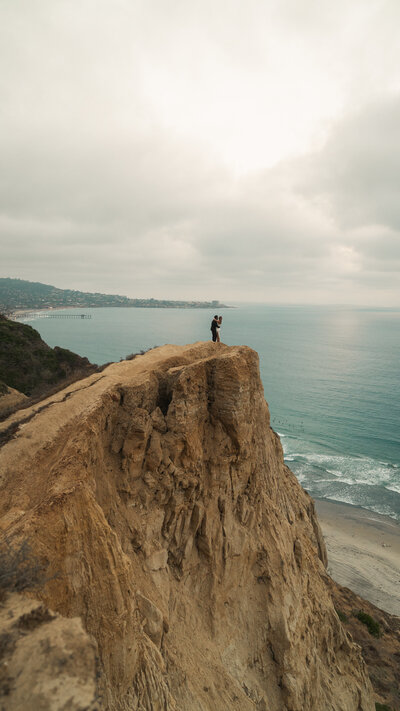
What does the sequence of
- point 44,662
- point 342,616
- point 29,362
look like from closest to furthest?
point 44,662 → point 342,616 → point 29,362

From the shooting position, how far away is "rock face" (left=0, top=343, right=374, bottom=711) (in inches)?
314

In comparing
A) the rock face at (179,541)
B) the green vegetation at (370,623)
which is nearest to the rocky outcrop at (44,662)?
the rock face at (179,541)

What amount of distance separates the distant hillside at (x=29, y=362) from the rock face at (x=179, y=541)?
24514mm

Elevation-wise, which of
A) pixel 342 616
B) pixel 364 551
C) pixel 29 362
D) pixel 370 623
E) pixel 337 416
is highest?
pixel 29 362

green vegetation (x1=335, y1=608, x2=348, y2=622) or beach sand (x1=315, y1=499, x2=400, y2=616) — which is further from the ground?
green vegetation (x1=335, y1=608, x2=348, y2=622)

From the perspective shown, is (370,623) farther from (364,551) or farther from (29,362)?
(29,362)

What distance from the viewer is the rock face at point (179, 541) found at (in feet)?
26.1

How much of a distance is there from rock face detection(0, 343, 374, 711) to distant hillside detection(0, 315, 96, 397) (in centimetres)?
2451

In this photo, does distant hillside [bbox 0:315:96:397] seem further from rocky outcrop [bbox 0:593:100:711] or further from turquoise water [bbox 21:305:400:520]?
turquoise water [bbox 21:305:400:520]

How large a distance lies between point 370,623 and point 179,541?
20.0 metres

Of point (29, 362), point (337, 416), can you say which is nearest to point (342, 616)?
point (29, 362)

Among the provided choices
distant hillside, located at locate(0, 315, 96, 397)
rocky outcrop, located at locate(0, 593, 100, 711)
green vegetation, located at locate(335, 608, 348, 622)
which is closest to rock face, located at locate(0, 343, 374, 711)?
rocky outcrop, located at locate(0, 593, 100, 711)

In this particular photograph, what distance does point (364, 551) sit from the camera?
1398 inches

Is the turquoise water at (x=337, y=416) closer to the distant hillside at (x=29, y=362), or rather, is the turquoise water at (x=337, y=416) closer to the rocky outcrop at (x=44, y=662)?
the distant hillside at (x=29, y=362)
